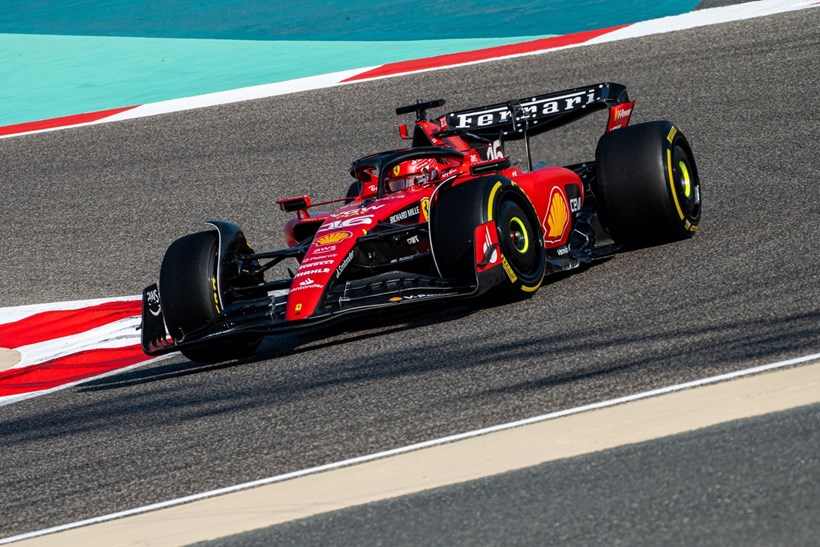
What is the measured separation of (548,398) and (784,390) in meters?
0.95

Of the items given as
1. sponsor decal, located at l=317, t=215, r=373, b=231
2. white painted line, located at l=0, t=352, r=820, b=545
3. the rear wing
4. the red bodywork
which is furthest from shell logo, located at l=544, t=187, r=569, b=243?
white painted line, located at l=0, t=352, r=820, b=545

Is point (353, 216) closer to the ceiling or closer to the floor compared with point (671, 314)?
closer to the ceiling

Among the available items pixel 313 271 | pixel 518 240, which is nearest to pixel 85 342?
pixel 313 271

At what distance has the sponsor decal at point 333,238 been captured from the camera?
733 centimetres

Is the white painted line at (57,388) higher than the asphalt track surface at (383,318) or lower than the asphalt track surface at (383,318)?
lower

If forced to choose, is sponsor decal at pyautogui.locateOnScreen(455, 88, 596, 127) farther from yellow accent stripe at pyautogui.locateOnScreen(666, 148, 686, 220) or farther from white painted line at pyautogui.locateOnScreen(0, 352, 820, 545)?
white painted line at pyautogui.locateOnScreen(0, 352, 820, 545)

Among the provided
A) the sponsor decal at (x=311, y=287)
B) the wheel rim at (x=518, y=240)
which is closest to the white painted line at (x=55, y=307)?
the sponsor decal at (x=311, y=287)

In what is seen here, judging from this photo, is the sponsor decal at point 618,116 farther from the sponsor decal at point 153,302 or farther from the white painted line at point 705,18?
the white painted line at point 705,18

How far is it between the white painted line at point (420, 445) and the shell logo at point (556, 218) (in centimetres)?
325

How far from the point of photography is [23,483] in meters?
5.42

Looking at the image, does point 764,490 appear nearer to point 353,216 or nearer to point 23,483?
point 23,483

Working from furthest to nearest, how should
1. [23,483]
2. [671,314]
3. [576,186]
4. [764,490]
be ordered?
[576,186]
[671,314]
[23,483]
[764,490]

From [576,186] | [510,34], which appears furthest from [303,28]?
[576,186]

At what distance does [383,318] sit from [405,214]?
670 millimetres
